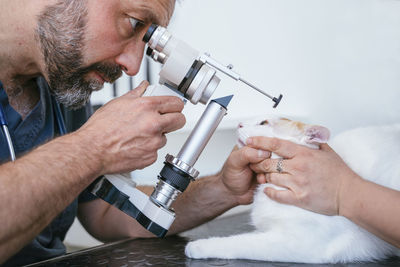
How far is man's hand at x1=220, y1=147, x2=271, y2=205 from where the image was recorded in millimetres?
956

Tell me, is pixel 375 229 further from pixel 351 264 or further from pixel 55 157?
pixel 55 157

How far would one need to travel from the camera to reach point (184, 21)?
7.00 feet

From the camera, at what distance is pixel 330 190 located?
0.82m

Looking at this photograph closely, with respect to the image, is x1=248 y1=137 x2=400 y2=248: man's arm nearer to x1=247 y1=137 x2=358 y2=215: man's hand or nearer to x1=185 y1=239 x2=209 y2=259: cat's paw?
x1=247 y1=137 x2=358 y2=215: man's hand

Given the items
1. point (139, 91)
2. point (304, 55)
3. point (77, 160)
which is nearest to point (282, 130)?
point (139, 91)

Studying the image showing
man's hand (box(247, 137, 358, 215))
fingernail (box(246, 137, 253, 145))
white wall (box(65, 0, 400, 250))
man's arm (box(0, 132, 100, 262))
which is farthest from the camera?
white wall (box(65, 0, 400, 250))

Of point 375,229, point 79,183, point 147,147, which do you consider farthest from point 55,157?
point 375,229

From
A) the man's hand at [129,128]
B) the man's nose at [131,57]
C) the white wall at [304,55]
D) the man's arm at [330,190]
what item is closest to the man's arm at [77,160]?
the man's hand at [129,128]

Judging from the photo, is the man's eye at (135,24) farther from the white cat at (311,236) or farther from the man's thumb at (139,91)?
the white cat at (311,236)

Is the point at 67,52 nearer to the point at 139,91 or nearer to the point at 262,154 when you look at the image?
the point at 139,91

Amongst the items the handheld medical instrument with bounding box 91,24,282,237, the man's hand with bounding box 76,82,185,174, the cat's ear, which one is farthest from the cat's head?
the man's hand with bounding box 76,82,185,174

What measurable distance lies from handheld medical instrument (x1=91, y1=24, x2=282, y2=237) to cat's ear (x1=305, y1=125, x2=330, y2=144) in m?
0.11

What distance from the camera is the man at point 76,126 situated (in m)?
0.73

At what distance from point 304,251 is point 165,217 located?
302mm
